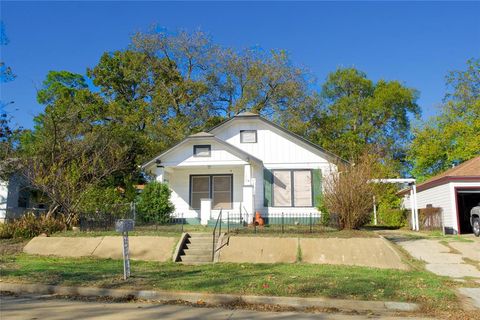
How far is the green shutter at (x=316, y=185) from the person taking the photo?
20375mm

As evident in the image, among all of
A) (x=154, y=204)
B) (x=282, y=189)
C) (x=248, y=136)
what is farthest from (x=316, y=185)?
(x=154, y=204)

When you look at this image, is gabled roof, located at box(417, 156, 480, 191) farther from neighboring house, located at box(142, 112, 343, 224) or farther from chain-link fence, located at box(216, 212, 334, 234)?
chain-link fence, located at box(216, 212, 334, 234)

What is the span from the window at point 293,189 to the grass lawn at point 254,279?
9.22 meters

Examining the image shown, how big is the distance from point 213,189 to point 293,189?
3.97 metres

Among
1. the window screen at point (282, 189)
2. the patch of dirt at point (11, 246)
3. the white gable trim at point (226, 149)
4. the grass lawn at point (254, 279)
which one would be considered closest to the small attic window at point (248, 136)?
the white gable trim at point (226, 149)

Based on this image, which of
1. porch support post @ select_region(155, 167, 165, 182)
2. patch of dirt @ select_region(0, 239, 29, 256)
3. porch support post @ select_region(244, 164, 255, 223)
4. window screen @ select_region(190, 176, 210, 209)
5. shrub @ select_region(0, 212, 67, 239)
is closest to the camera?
patch of dirt @ select_region(0, 239, 29, 256)

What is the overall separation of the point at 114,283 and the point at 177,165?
36.5 ft

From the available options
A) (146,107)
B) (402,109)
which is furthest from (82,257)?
(402,109)

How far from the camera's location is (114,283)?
913 cm

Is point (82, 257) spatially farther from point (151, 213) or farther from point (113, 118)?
point (113, 118)

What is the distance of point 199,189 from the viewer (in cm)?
2128

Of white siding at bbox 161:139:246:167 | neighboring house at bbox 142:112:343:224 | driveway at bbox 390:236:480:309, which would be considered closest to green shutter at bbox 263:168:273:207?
neighboring house at bbox 142:112:343:224

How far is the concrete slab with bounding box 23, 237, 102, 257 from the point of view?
13.6 meters

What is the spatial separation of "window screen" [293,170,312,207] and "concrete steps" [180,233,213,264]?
710cm
